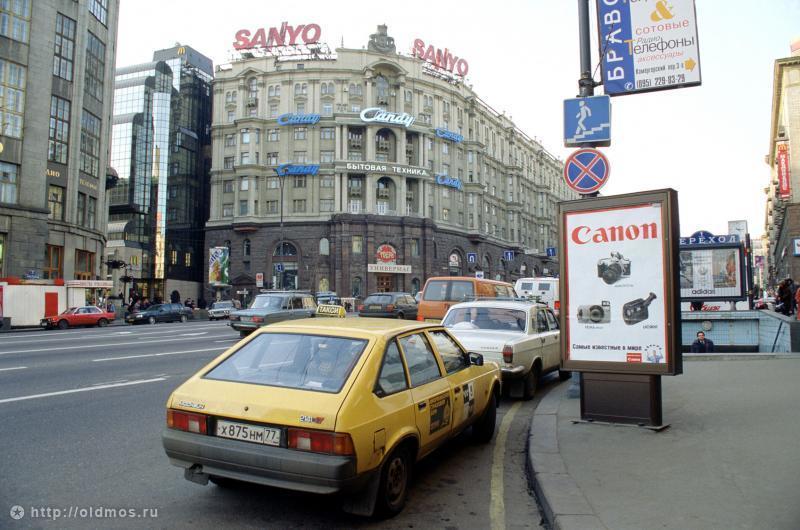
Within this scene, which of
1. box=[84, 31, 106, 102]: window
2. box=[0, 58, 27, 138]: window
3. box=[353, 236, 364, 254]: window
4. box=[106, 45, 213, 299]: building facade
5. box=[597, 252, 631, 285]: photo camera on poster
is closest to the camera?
box=[597, 252, 631, 285]: photo camera on poster

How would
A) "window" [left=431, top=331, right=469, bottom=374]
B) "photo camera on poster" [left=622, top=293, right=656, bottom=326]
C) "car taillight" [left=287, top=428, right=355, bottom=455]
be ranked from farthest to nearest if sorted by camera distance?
"photo camera on poster" [left=622, top=293, right=656, bottom=326] < "window" [left=431, top=331, right=469, bottom=374] < "car taillight" [left=287, top=428, right=355, bottom=455]

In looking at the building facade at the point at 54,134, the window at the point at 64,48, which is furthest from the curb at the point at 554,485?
the window at the point at 64,48

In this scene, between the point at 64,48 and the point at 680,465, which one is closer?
the point at 680,465

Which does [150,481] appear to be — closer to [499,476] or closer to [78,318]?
[499,476]

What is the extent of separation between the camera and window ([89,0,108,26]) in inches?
1722

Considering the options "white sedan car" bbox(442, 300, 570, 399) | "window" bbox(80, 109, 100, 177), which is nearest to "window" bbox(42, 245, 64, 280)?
"window" bbox(80, 109, 100, 177)

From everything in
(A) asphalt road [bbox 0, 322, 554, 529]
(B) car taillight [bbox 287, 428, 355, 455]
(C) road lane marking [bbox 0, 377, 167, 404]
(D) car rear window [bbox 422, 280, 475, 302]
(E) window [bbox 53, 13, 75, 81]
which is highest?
(E) window [bbox 53, 13, 75, 81]

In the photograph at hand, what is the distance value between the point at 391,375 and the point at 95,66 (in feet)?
163

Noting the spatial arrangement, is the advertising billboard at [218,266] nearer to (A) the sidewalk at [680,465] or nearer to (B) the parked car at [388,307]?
(B) the parked car at [388,307]

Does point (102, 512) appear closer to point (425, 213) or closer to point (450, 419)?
point (450, 419)

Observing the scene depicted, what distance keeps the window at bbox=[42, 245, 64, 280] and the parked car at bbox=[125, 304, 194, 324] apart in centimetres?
581

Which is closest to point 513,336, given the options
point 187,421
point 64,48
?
point 187,421

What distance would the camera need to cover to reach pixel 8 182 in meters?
36.1

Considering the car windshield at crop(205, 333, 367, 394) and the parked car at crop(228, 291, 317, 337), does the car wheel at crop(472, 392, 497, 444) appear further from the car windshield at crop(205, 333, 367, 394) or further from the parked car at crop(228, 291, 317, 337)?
the parked car at crop(228, 291, 317, 337)
